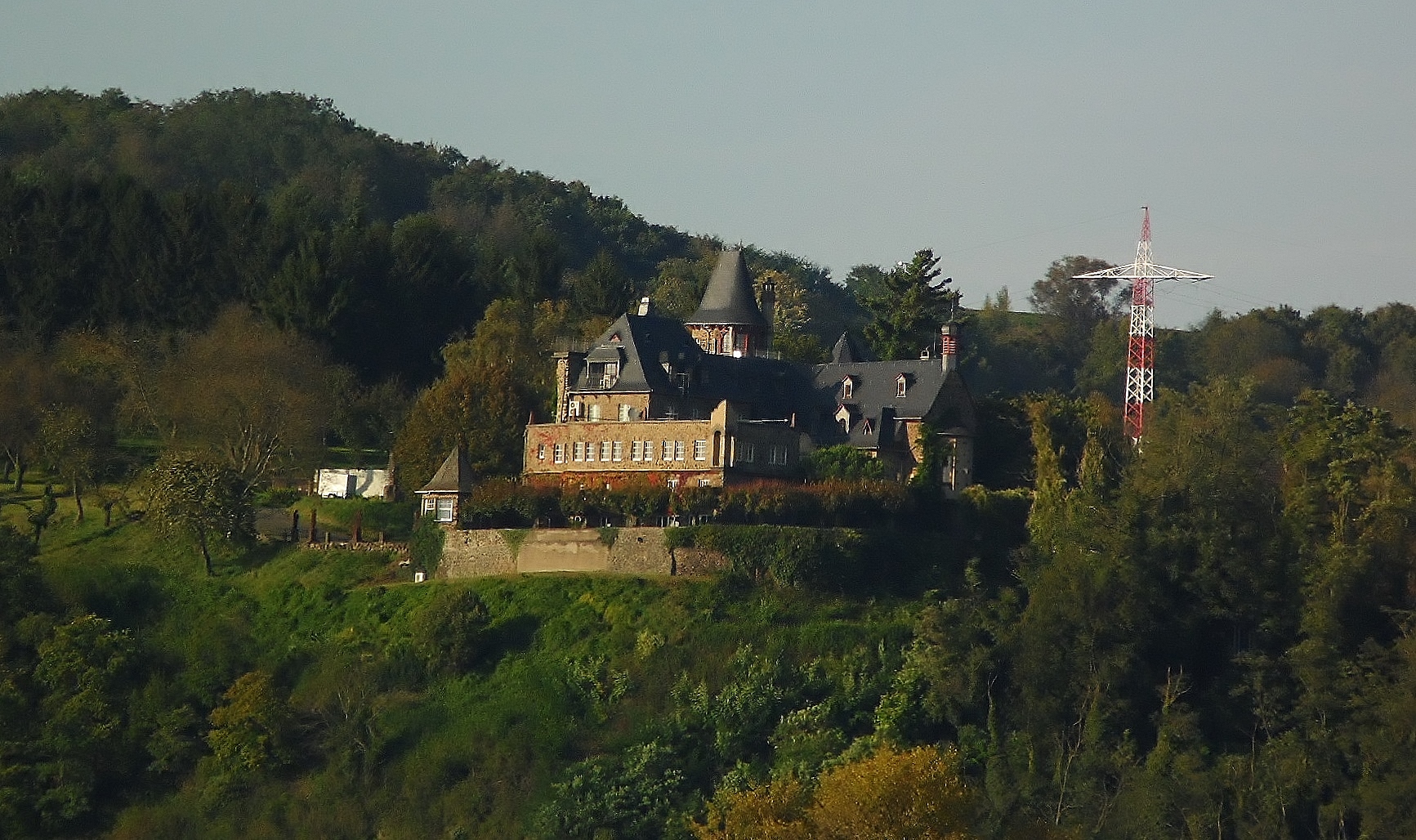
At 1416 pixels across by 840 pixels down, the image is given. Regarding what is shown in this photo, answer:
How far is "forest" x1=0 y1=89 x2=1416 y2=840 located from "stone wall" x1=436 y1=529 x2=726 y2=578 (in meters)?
0.70

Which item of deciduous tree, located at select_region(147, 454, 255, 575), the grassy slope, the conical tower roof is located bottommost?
the grassy slope

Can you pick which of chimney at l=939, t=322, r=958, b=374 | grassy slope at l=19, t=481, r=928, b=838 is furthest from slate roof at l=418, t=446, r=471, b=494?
chimney at l=939, t=322, r=958, b=374

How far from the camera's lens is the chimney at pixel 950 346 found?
261 feet

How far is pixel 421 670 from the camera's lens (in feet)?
226

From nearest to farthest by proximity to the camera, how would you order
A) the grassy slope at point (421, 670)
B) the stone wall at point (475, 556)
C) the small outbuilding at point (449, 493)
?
the grassy slope at point (421, 670)
the stone wall at point (475, 556)
the small outbuilding at point (449, 493)

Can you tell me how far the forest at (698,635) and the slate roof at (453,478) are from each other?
3.61 feet

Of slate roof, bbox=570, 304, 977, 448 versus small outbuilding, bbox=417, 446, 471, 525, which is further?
slate roof, bbox=570, 304, 977, 448

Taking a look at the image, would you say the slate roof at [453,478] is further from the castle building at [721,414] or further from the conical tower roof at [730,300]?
the conical tower roof at [730,300]

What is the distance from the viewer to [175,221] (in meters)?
95.9

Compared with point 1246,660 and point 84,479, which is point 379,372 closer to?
point 84,479

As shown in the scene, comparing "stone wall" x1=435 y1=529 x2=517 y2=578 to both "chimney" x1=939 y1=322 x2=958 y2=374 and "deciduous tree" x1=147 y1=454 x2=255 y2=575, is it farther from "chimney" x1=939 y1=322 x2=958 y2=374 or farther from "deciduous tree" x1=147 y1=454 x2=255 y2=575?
"chimney" x1=939 y1=322 x2=958 y2=374

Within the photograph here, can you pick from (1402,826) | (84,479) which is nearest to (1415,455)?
(1402,826)

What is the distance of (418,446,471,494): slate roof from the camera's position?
243ft

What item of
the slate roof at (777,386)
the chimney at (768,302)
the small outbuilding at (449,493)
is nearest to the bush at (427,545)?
the small outbuilding at (449,493)
